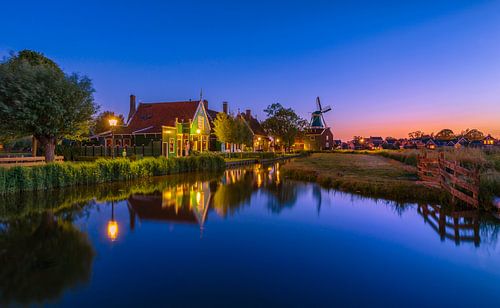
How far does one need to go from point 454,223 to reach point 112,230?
10.7 metres

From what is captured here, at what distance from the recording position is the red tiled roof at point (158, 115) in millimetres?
36156

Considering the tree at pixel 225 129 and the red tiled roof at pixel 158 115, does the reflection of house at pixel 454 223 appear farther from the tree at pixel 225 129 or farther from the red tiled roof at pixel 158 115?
the red tiled roof at pixel 158 115

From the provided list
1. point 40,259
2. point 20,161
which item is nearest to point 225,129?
point 20,161

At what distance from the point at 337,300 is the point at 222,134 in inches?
1386

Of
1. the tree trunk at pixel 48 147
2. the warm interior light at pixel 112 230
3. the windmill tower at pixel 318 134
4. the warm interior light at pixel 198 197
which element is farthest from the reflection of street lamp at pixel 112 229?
the windmill tower at pixel 318 134

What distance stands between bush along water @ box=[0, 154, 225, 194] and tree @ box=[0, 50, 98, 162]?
2.69 meters

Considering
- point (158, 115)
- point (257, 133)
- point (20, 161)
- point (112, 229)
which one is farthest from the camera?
point (257, 133)

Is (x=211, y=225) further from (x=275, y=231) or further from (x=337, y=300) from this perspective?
(x=337, y=300)

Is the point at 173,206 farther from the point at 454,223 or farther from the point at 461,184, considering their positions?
the point at 461,184

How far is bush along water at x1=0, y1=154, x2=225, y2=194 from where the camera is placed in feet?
46.4

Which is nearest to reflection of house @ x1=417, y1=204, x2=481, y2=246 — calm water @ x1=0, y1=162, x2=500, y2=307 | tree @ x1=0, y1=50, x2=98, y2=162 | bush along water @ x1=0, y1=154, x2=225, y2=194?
calm water @ x1=0, y1=162, x2=500, y2=307

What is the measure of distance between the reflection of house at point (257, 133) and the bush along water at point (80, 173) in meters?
33.6

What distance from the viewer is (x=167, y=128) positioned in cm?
3447

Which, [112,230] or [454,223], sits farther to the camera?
[454,223]
